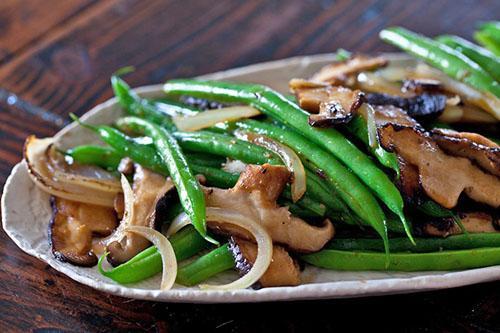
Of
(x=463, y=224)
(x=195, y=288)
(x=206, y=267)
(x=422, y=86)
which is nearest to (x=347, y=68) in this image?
(x=422, y=86)

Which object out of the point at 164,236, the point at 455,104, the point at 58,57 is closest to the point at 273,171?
the point at 164,236

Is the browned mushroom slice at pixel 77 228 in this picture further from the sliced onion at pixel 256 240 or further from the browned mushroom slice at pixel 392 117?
the browned mushroom slice at pixel 392 117

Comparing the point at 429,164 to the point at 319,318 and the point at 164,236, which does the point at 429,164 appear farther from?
the point at 164,236

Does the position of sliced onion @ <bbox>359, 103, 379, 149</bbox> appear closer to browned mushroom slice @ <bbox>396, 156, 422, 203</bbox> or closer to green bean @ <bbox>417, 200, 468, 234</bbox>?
browned mushroom slice @ <bbox>396, 156, 422, 203</bbox>

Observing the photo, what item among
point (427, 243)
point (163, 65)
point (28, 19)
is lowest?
point (427, 243)

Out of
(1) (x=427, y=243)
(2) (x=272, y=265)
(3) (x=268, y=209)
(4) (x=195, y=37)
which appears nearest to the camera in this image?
(2) (x=272, y=265)

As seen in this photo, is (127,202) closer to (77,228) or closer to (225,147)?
(77,228)

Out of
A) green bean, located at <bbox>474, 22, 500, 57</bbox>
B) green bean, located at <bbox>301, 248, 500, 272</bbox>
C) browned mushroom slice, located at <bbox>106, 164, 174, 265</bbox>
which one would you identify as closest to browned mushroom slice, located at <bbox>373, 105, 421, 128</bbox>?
green bean, located at <bbox>301, 248, 500, 272</bbox>
